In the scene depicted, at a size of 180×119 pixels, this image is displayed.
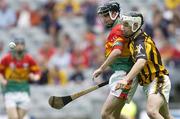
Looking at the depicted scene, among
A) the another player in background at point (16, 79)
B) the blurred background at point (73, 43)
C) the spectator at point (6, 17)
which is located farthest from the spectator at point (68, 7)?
the another player in background at point (16, 79)

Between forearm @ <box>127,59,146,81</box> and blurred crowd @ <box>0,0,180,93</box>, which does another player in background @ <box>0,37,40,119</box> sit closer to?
blurred crowd @ <box>0,0,180,93</box>

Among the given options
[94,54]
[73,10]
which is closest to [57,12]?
[73,10]

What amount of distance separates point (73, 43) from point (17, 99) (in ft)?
18.2

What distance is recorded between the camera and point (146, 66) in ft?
37.9

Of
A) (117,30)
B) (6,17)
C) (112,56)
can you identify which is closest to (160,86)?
(112,56)

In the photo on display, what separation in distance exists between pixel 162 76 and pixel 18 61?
4217mm

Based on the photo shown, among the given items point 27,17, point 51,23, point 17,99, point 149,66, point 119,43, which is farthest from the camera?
point 27,17

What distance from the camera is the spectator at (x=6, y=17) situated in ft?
70.0

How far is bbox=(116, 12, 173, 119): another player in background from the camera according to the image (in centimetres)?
1144

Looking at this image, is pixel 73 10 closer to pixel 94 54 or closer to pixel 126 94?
pixel 94 54

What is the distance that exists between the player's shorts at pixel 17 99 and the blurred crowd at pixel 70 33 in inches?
141

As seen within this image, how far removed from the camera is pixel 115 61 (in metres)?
12.0

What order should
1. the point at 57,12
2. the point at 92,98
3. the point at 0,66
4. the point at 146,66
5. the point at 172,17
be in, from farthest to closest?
1. the point at 57,12
2. the point at 172,17
3. the point at 92,98
4. the point at 0,66
5. the point at 146,66

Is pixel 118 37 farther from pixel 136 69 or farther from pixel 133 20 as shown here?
pixel 136 69
